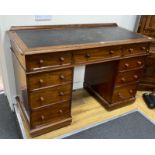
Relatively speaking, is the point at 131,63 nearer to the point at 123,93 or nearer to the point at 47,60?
the point at 123,93

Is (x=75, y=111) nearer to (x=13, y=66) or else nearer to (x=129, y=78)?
(x=129, y=78)

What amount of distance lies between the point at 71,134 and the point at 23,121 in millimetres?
483

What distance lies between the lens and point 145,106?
2143 mm

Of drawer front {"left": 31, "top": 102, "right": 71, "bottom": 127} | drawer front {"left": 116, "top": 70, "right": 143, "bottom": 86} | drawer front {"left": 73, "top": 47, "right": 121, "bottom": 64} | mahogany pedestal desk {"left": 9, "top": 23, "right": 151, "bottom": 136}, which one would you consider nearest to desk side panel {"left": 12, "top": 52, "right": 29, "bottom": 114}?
mahogany pedestal desk {"left": 9, "top": 23, "right": 151, "bottom": 136}

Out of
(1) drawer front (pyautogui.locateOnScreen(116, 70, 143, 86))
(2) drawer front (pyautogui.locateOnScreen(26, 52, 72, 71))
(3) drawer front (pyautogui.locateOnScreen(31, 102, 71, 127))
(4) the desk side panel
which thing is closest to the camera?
(2) drawer front (pyautogui.locateOnScreen(26, 52, 72, 71))

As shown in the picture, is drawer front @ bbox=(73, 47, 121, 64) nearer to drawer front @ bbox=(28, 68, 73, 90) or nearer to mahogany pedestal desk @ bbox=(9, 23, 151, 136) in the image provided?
mahogany pedestal desk @ bbox=(9, 23, 151, 136)

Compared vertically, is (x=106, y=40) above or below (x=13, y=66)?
above

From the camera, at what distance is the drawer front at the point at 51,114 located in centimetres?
152

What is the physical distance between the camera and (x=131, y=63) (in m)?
1.82

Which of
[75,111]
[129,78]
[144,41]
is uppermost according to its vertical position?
[144,41]

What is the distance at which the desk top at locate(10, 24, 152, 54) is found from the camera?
135 cm

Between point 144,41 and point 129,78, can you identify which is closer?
point 144,41

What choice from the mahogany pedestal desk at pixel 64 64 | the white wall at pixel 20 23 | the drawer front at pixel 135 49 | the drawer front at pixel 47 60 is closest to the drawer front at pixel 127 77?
the mahogany pedestal desk at pixel 64 64
